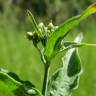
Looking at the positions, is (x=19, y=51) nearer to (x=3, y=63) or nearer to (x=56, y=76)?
(x=3, y=63)

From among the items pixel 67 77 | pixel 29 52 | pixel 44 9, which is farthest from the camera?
pixel 44 9

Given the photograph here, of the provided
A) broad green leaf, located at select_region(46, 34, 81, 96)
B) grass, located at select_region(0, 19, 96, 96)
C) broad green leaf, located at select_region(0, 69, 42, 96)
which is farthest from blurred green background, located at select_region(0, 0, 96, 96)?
broad green leaf, located at select_region(0, 69, 42, 96)

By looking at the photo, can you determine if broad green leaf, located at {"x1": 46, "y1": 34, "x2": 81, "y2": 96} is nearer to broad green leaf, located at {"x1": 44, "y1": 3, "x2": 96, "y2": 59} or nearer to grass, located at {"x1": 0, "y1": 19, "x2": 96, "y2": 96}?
broad green leaf, located at {"x1": 44, "y1": 3, "x2": 96, "y2": 59}

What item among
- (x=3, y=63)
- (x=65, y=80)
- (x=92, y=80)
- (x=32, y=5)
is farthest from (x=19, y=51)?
(x=65, y=80)

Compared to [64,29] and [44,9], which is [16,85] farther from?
[44,9]

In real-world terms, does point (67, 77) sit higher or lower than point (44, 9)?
lower

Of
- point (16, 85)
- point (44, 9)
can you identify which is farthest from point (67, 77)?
point (44, 9)
